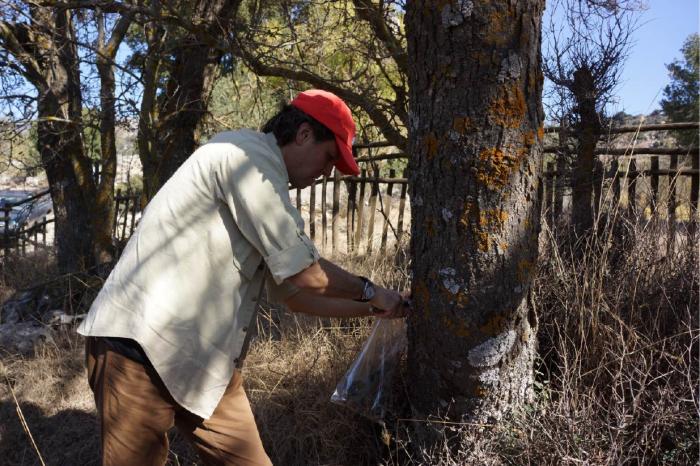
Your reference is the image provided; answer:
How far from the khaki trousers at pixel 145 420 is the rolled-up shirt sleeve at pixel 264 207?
2.14 feet

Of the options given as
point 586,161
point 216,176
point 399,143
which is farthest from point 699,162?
point 216,176

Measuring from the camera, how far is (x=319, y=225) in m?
12.4

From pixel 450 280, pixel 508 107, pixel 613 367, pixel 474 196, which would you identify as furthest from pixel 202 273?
pixel 613 367

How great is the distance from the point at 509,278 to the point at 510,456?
27.3 inches

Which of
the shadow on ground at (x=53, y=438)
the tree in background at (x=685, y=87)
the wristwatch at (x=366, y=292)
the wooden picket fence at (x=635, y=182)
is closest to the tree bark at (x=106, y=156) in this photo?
the shadow on ground at (x=53, y=438)

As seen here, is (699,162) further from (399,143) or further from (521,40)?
(521,40)

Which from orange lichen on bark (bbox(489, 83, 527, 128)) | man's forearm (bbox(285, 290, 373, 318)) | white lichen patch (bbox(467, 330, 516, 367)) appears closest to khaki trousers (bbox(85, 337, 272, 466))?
man's forearm (bbox(285, 290, 373, 318))

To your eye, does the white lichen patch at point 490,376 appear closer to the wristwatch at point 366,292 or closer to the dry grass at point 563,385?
the dry grass at point 563,385

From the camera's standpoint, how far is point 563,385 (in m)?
2.59

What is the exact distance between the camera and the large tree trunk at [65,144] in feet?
24.0

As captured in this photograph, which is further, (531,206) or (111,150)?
(111,150)

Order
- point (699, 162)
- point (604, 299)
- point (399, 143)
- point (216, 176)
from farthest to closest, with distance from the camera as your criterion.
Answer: point (699, 162), point (399, 143), point (604, 299), point (216, 176)

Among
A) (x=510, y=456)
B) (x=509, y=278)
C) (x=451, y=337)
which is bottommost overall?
(x=510, y=456)

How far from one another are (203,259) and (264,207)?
323 mm
